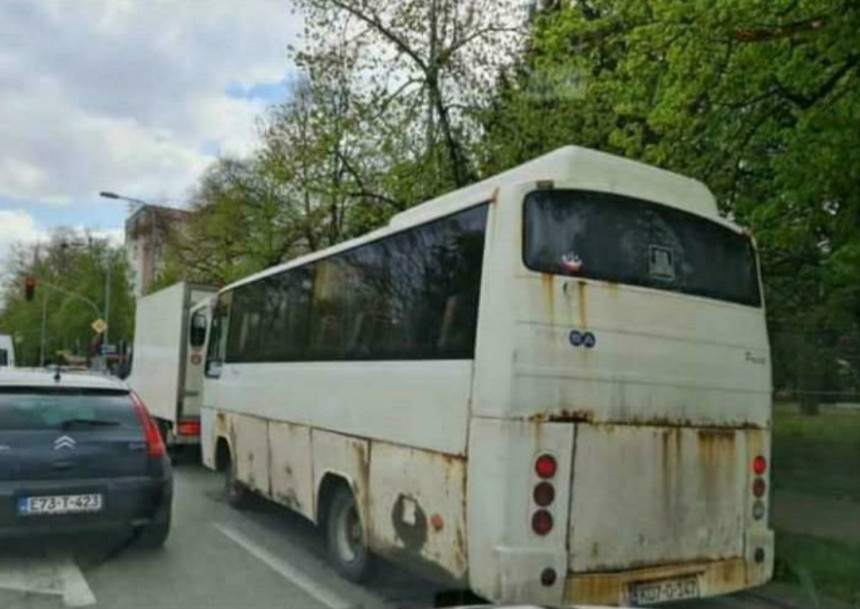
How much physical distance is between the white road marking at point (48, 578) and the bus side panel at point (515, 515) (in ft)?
9.71

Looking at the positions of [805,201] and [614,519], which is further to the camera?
[805,201]

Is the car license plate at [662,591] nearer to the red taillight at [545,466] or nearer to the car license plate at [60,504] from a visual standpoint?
the red taillight at [545,466]

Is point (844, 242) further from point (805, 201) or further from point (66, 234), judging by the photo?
point (66, 234)

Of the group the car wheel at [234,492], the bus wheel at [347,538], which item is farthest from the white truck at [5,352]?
the bus wheel at [347,538]

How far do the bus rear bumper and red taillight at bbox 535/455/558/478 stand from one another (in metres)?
0.61

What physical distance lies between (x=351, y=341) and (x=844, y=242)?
720cm

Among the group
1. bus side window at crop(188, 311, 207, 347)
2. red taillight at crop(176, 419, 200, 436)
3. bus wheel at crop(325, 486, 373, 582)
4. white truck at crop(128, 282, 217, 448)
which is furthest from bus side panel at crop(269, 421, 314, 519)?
red taillight at crop(176, 419, 200, 436)

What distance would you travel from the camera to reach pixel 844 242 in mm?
10867

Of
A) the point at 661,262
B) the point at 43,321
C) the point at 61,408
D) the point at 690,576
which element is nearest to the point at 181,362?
the point at 61,408

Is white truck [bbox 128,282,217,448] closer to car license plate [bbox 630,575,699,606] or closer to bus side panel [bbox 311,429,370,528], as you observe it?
bus side panel [bbox 311,429,370,528]

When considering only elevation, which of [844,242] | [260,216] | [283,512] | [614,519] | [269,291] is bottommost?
[283,512]

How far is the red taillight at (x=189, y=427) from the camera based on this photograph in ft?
45.3

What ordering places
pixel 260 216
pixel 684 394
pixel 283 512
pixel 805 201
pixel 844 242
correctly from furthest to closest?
pixel 260 216 < pixel 844 242 < pixel 283 512 < pixel 805 201 < pixel 684 394

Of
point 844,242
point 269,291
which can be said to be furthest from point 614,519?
point 844,242
